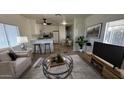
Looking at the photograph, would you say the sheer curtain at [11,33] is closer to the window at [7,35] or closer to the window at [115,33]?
the window at [7,35]

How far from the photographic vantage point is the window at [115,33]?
8.05ft

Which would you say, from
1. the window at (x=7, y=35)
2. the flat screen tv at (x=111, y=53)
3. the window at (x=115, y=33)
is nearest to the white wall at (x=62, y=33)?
the window at (x=7, y=35)

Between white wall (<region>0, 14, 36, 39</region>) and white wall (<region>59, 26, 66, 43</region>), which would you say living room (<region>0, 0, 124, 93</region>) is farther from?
white wall (<region>59, 26, 66, 43</region>)

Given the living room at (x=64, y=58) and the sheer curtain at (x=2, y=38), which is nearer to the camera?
the living room at (x=64, y=58)

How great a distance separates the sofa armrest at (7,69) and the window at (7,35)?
1276mm

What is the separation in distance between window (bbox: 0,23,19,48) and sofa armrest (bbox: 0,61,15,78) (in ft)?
4.19

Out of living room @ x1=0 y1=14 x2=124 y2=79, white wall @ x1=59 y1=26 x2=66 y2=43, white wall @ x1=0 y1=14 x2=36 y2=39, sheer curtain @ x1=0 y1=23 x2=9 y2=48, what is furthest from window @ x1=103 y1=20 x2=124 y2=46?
white wall @ x1=59 y1=26 x2=66 y2=43

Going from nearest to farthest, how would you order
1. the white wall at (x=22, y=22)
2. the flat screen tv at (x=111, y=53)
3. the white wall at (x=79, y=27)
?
the flat screen tv at (x=111, y=53) < the white wall at (x=22, y=22) < the white wall at (x=79, y=27)

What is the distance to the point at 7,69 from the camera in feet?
6.88

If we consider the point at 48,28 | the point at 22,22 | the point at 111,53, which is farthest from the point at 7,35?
the point at 48,28

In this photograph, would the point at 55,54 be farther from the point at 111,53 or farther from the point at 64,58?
the point at 111,53
